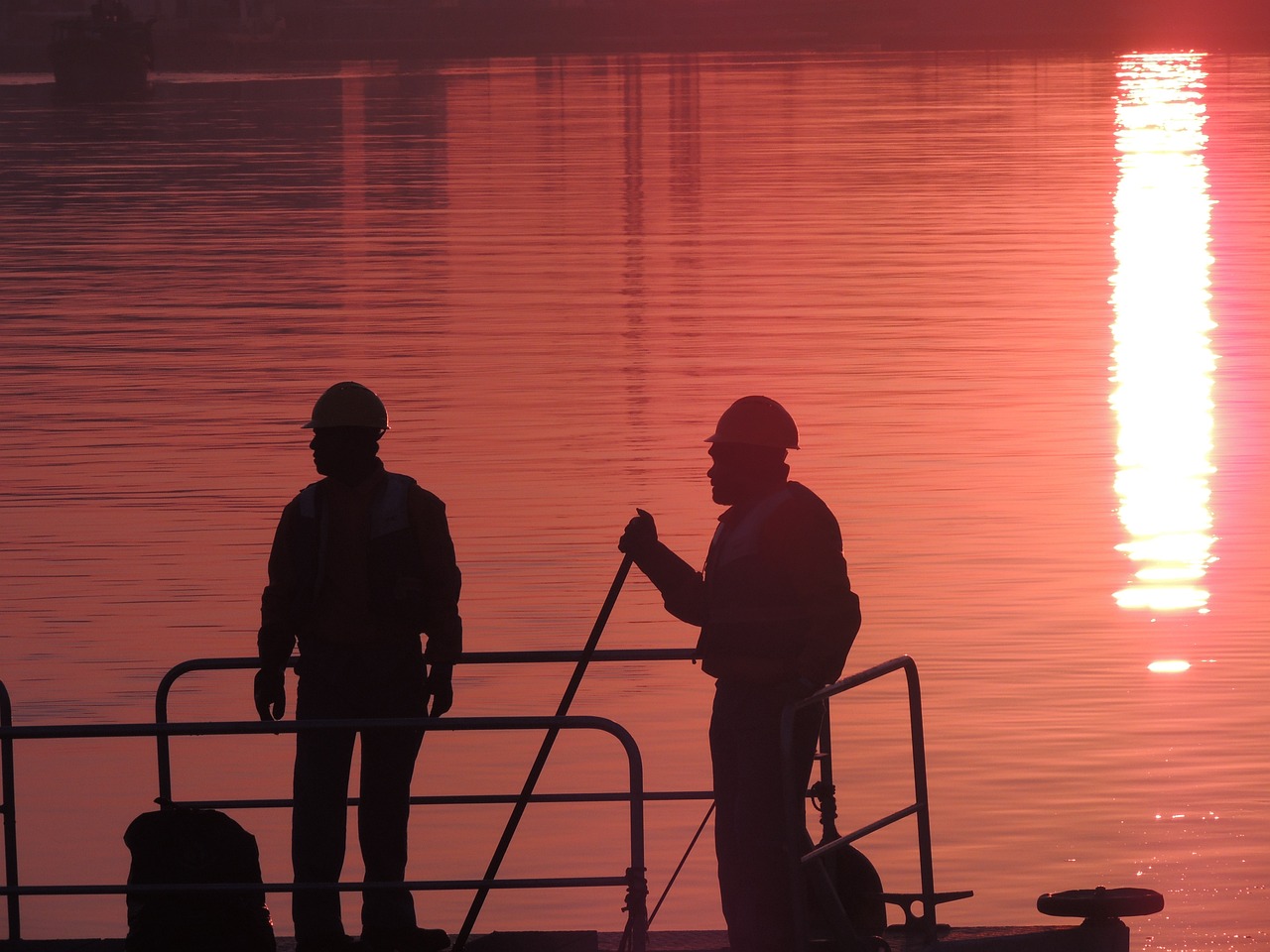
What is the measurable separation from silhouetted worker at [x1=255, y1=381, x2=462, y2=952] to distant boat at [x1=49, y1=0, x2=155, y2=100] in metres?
85.3

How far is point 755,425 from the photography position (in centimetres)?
700

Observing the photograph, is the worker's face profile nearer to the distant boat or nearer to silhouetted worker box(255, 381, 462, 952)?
silhouetted worker box(255, 381, 462, 952)

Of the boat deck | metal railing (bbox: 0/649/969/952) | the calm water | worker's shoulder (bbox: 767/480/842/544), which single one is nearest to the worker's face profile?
metal railing (bbox: 0/649/969/952)

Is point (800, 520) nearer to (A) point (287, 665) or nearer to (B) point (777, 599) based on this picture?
(B) point (777, 599)

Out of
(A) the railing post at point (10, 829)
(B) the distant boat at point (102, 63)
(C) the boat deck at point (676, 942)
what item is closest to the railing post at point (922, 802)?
(C) the boat deck at point (676, 942)

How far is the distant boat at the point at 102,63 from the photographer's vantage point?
9038 centimetres

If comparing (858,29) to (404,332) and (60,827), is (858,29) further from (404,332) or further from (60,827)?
(60,827)

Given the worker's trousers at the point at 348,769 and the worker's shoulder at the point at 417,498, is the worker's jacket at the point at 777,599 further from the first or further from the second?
the worker's trousers at the point at 348,769

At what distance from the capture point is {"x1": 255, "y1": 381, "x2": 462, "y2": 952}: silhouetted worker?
7.32 m

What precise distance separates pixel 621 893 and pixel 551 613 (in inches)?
174

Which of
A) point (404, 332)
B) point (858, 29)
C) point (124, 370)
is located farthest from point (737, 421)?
point (858, 29)

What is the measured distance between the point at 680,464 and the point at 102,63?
76135 mm

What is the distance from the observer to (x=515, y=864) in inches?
377

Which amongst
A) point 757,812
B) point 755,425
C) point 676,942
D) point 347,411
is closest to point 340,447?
point 347,411
